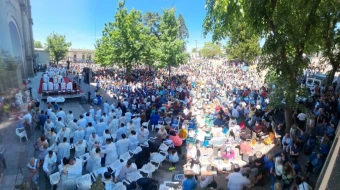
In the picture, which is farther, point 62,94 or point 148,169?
point 62,94

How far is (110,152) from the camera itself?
7.70m

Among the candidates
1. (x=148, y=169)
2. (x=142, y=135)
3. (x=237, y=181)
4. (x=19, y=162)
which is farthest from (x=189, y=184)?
(x=19, y=162)

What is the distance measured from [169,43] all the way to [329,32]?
18063mm

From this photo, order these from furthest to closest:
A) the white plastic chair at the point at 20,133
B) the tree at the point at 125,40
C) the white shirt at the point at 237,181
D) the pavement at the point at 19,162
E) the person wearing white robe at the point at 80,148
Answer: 1. the tree at the point at 125,40
2. the white plastic chair at the point at 20,133
3. the person wearing white robe at the point at 80,148
4. the pavement at the point at 19,162
5. the white shirt at the point at 237,181

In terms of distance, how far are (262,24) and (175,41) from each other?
21.7 metres

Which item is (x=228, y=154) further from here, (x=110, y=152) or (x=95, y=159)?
(x=95, y=159)

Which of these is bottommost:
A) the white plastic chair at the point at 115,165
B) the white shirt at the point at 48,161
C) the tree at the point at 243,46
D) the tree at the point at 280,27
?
the white plastic chair at the point at 115,165

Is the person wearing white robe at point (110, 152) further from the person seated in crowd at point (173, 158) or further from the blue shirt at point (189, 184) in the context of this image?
the blue shirt at point (189, 184)

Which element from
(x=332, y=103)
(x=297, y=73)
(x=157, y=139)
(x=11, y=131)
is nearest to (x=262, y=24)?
(x=297, y=73)

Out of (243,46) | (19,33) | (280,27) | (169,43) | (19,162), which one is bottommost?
(19,162)

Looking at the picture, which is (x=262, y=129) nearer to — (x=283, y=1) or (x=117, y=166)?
(x=283, y=1)

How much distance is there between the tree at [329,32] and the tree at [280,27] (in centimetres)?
165

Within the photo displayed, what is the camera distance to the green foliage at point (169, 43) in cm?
2854

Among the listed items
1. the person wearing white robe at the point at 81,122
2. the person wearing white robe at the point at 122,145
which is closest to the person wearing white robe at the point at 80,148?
the person wearing white robe at the point at 122,145
